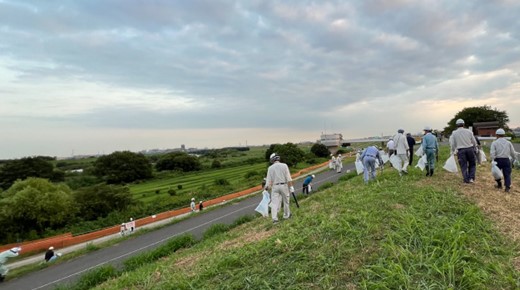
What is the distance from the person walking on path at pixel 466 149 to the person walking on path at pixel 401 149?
1.65m

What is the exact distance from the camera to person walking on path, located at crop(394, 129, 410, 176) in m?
11.3

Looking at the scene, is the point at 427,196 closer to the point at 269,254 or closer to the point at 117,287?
the point at 269,254

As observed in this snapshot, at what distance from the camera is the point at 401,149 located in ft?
36.9

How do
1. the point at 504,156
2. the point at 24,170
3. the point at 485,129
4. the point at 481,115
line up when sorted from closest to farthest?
the point at 504,156 → the point at 485,129 → the point at 24,170 → the point at 481,115

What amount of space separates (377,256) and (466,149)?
663 cm

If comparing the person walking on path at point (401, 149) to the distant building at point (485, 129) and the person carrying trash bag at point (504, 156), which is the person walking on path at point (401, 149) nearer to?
the person carrying trash bag at point (504, 156)

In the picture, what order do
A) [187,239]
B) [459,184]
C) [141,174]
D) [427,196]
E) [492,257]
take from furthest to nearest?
[141,174] < [187,239] < [459,184] < [427,196] < [492,257]

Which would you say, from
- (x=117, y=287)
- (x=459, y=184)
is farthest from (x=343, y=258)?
(x=459, y=184)

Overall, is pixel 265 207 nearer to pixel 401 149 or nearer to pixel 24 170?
pixel 401 149

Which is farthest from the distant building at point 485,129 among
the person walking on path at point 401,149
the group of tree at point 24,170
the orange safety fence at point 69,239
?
the group of tree at point 24,170

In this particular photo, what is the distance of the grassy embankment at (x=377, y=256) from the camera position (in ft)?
12.9

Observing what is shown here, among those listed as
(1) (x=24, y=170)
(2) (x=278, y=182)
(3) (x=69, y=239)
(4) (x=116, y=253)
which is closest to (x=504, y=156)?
(2) (x=278, y=182)

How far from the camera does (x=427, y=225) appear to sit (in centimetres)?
546

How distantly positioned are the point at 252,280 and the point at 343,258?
1281 mm
